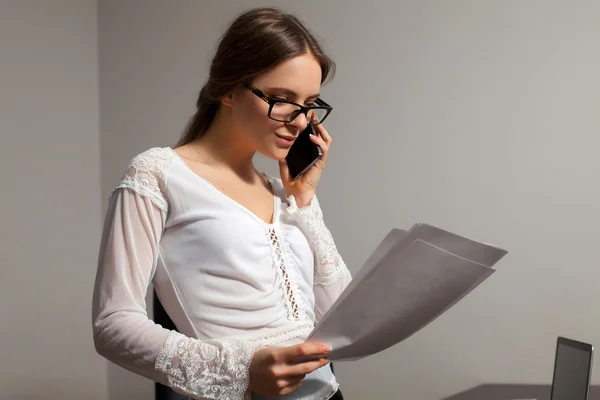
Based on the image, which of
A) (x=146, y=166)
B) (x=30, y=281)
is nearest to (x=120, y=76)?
(x=30, y=281)

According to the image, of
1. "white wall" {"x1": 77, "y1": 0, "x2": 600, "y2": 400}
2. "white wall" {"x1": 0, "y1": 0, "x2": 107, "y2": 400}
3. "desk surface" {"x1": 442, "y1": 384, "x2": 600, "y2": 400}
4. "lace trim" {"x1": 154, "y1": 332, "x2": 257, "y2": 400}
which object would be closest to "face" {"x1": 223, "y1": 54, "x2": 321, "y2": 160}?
"lace trim" {"x1": 154, "y1": 332, "x2": 257, "y2": 400}

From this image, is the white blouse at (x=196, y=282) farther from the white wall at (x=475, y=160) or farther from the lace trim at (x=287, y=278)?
the white wall at (x=475, y=160)

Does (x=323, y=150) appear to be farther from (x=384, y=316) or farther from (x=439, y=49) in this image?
(x=439, y=49)

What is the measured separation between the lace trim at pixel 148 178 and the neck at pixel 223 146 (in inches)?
4.8

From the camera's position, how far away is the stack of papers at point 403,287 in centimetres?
90

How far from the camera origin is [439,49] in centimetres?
226

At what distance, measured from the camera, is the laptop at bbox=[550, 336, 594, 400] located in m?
1.73

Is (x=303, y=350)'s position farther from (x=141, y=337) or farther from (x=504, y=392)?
(x=504, y=392)

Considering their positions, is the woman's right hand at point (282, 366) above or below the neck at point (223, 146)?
below

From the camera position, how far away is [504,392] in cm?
225

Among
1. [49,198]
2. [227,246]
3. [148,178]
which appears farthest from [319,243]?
[49,198]

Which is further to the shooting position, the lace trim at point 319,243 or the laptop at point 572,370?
the laptop at point 572,370

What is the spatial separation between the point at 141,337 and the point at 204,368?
0.33 feet

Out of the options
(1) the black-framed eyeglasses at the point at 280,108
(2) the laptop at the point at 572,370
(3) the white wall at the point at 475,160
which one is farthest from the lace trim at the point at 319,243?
(3) the white wall at the point at 475,160
